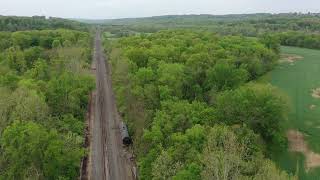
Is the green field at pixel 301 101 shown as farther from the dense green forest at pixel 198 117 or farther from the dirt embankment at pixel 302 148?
the dense green forest at pixel 198 117

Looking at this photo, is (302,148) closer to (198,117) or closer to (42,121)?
(198,117)

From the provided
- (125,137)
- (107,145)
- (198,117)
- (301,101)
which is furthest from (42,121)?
(301,101)

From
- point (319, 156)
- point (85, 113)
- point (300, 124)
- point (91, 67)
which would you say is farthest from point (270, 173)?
point (91, 67)

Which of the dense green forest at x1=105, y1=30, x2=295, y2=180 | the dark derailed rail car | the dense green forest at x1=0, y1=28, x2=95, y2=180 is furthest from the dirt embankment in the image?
the dense green forest at x1=0, y1=28, x2=95, y2=180

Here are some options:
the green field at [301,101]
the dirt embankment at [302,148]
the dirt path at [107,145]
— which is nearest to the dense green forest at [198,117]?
the dirt embankment at [302,148]

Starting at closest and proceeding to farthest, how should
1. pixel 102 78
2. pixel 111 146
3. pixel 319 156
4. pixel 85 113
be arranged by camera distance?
pixel 319 156, pixel 111 146, pixel 85 113, pixel 102 78

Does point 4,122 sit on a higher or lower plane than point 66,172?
higher

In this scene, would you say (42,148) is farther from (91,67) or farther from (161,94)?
(91,67)
